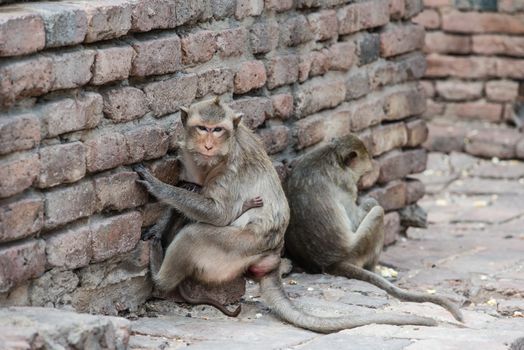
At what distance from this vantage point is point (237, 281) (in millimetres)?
6094

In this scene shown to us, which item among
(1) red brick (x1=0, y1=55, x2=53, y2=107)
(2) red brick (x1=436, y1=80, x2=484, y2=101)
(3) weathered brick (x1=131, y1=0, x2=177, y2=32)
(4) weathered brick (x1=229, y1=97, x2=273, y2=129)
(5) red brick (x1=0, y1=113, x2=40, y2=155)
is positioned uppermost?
(3) weathered brick (x1=131, y1=0, x2=177, y2=32)

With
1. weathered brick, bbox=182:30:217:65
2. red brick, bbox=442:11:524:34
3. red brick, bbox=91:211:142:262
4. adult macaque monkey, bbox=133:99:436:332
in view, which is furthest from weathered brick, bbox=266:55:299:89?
red brick, bbox=442:11:524:34

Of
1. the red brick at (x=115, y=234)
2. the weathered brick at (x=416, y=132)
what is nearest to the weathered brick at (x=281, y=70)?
the red brick at (x=115, y=234)

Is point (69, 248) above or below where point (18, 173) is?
below

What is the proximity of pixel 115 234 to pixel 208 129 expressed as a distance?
63cm

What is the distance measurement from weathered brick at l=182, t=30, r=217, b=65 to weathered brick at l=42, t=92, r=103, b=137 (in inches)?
27.7

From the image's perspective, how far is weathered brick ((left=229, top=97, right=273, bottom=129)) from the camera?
6398mm

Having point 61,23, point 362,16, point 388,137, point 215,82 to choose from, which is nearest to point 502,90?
point 388,137

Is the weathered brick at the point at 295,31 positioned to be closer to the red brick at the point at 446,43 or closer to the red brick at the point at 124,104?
the red brick at the point at 124,104

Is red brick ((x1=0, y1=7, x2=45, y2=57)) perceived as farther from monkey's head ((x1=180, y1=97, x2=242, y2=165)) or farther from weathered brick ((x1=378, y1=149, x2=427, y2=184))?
weathered brick ((x1=378, y1=149, x2=427, y2=184))

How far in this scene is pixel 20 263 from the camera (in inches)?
195

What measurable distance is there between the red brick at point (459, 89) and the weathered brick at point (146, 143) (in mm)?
5962

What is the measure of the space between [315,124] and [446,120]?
4.57m

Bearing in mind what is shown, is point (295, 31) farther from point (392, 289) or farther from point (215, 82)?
point (392, 289)
